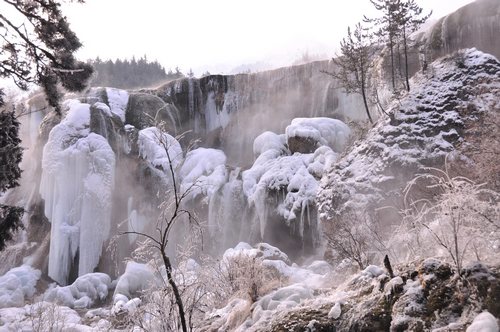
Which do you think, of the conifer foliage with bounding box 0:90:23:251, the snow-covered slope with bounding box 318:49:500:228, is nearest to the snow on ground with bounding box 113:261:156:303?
the snow-covered slope with bounding box 318:49:500:228

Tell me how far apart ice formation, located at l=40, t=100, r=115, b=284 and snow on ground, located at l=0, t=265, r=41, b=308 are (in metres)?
1.17

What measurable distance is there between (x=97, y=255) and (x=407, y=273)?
22029mm

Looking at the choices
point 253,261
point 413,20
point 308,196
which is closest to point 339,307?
point 253,261

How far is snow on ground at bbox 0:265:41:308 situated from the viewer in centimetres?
1872

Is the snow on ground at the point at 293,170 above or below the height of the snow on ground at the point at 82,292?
above

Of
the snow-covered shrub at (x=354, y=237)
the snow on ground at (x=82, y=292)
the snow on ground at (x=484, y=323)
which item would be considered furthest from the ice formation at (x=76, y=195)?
the snow on ground at (x=484, y=323)

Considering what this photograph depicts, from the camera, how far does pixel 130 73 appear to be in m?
68.2

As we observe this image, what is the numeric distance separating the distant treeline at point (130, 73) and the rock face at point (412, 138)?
53.3m

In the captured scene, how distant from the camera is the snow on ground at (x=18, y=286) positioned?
737 inches

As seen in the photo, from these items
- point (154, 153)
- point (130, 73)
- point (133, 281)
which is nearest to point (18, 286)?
point (133, 281)

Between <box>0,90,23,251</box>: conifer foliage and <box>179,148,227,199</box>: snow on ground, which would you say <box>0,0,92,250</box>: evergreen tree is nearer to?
<box>0,90,23,251</box>: conifer foliage

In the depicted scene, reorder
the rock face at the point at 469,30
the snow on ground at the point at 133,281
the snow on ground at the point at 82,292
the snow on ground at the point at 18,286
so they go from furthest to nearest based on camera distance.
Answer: the rock face at the point at 469,30 → the snow on ground at the point at 18,286 → the snow on ground at the point at 82,292 → the snow on ground at the point at 133,281

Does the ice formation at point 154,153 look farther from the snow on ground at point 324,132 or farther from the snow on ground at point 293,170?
the snow on ground at point 324,132

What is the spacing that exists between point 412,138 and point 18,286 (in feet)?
64.9
